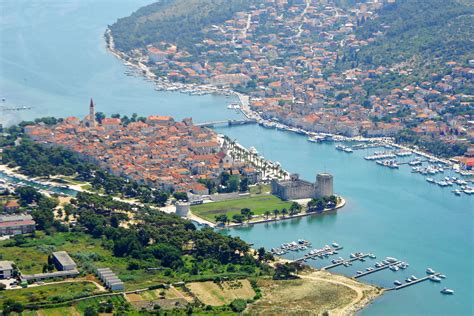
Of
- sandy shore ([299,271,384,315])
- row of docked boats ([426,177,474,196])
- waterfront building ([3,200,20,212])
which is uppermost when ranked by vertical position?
waterfront building ([3,200,20,212])

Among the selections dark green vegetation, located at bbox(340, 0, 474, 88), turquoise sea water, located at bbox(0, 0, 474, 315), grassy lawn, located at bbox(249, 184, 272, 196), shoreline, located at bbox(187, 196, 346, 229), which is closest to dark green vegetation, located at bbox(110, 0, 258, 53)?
turquoise sea water, located at bbox(0, 0, 474, 315)

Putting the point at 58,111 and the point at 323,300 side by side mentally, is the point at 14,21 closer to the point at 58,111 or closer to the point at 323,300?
the point at 58,111

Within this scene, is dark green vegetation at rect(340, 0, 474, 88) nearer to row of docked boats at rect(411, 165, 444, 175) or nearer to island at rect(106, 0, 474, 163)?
island at rect(106, 0, 474, 163)

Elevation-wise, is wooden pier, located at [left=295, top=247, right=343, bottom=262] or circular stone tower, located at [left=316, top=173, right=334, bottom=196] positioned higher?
circular stone tower, located at [left=316, top=173, right=334, bottom=196]

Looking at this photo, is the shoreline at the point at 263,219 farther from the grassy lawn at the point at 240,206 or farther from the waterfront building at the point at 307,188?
the waterfront building at the point at 307,188

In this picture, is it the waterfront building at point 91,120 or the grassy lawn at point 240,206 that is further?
the waterfront building at point 91,120

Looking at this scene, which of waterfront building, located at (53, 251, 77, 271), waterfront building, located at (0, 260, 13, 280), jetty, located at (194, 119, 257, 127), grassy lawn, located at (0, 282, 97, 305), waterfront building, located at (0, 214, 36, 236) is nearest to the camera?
grassy lawn, located at (0, 282, 97, 305)

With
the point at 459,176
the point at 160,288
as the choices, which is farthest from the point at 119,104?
the point at 160,288

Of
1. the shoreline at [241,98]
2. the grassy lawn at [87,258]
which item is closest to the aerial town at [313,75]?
the shoreline at [241,98]
